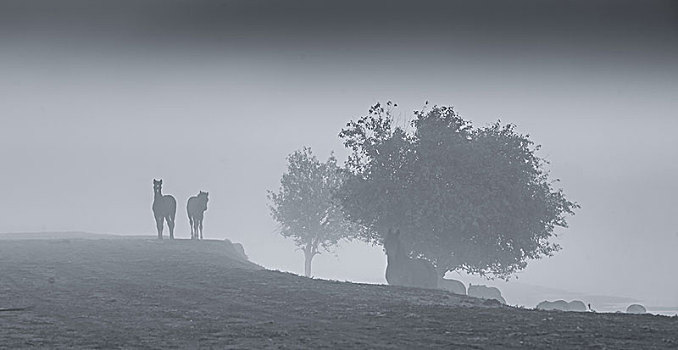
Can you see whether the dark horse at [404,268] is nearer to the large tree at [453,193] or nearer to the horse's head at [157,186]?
the large tree at [453,193]

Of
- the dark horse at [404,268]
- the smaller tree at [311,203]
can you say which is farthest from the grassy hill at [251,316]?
the smaller tree at [311,203]

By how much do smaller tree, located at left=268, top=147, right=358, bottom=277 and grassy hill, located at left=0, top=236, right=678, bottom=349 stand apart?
141ft

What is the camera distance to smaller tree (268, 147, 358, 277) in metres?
92.1

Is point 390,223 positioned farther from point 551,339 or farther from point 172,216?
point 551,339

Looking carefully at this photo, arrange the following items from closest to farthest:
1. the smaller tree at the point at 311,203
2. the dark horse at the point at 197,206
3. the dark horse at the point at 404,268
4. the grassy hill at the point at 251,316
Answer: the grassy hill at the point at 251,316
the dark horse at the point at 404,268
the dark horse at the point at 197,206
the smaller tree at the point at 311,203

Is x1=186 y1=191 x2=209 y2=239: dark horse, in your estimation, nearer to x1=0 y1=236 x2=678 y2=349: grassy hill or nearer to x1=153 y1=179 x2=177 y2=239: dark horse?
x1=153 y1=179 x2=177 y2=239: dark horse

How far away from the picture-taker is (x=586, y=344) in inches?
964

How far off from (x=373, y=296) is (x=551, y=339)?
15972 mm

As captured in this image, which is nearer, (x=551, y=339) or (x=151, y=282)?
(x=551, y=339)

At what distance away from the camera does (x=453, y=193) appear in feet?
208

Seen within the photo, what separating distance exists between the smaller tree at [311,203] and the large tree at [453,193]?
2212 centimetres

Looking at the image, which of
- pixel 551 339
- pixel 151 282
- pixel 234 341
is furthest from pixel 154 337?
pixel 151 282

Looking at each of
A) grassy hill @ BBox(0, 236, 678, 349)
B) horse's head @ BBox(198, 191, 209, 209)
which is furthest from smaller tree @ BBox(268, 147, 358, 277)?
grassy hill @ BBox(0, 236, 678, 349)

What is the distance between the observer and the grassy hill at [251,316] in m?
24.6
